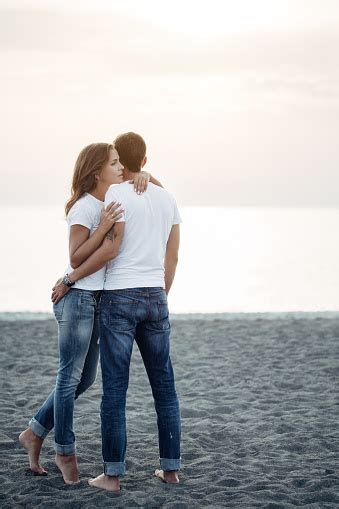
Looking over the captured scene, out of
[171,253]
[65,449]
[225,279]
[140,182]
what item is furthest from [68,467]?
[225,279]

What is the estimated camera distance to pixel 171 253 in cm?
467

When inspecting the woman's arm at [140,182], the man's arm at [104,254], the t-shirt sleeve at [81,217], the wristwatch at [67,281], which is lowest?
the wristwatch at [67,281]

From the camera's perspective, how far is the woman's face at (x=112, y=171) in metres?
4.43

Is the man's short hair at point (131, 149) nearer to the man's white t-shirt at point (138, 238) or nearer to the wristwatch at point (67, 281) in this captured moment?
the man's white t-shirt at point (138, 238)

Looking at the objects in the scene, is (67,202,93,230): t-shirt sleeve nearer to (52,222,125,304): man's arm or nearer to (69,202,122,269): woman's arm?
(69,202,122,269): woman's arm

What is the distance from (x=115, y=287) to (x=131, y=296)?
0.32ft

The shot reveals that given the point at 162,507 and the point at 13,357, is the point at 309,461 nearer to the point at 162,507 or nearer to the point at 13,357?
the point at 162,507

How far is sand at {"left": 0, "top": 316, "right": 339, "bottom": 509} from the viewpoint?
4.61m

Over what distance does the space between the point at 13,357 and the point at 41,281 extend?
67.8 ft

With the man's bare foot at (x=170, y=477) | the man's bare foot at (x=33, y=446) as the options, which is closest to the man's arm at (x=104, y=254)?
the man's bare foot at (x=33, y=446)

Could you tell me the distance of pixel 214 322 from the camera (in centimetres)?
1234

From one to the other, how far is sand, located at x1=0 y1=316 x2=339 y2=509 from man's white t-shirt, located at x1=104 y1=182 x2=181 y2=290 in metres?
1.19

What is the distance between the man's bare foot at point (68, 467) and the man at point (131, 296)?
248 millimetres

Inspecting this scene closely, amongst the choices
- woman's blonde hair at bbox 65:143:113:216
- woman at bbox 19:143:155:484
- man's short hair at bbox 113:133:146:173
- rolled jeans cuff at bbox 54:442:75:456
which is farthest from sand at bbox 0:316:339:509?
man's short hair at bbox 113:133:146:173
